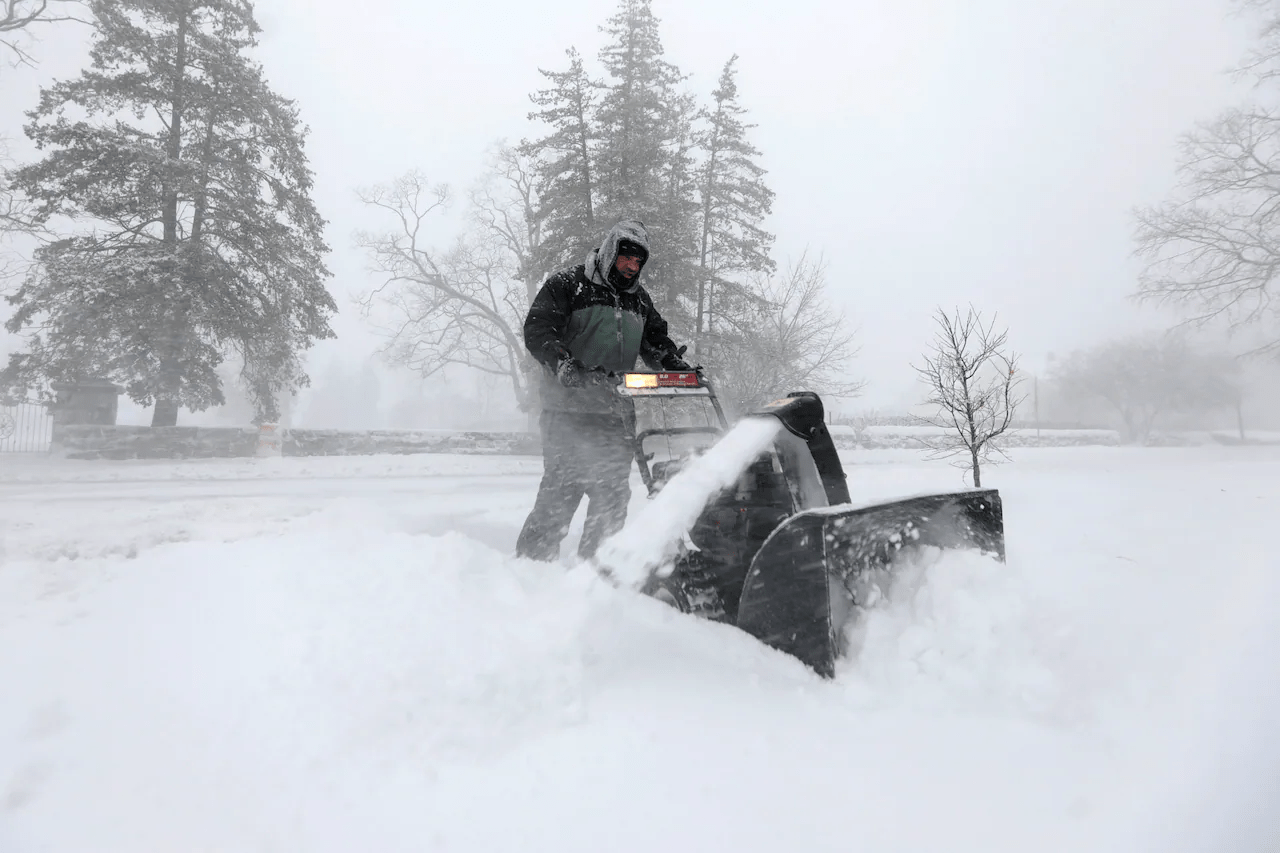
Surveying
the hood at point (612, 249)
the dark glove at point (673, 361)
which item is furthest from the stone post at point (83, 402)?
the dark glove at point (673, 361)

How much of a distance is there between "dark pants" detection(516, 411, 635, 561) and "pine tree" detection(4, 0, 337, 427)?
13152 mm

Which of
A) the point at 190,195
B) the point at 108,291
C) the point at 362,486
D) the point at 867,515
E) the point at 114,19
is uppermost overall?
the point at 114,19

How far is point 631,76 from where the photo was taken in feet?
50.7

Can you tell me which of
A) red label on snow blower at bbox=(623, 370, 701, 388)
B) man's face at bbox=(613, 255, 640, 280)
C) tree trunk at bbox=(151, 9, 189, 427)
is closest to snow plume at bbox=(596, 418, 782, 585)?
red label on snow blower at bbox=(623, 370, 701, 388)

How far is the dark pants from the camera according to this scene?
330 centimetres

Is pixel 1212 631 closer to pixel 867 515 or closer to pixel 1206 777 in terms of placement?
pixel 1206 777

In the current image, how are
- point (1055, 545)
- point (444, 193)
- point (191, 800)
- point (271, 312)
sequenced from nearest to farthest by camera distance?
point (191, 800)
point (1055, 545)
point (271, 312)
point (444, 193)

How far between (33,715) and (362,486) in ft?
26.2

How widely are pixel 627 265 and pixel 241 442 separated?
13.9m

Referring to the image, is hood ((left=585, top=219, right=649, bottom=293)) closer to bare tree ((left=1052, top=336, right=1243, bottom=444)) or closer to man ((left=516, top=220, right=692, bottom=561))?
man ((left=516, top=220, right=692, bottom=561))

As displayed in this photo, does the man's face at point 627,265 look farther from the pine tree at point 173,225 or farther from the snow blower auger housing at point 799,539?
the pine tree at point 173,225

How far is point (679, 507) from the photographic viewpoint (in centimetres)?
240

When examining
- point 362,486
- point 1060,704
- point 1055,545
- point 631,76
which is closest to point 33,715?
point 1060,704

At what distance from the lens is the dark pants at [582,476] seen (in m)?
3.30
